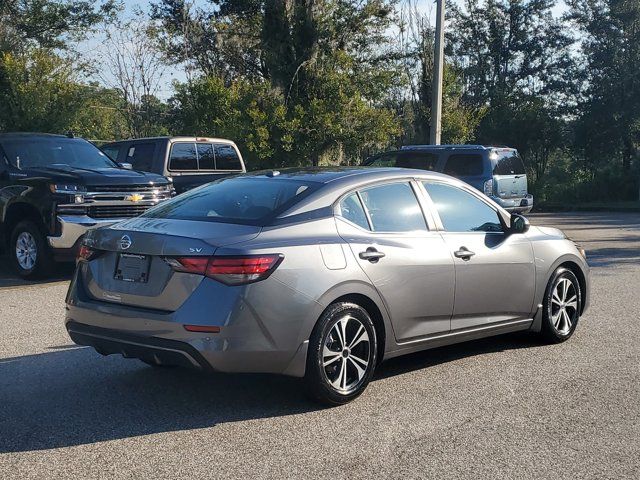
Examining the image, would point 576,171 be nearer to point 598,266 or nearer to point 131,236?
point 598,266

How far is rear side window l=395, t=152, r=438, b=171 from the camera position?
1933 cm

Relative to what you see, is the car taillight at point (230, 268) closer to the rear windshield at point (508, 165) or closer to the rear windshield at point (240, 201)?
the rear windshield at point (240, 201)

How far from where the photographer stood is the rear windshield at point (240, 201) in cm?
580

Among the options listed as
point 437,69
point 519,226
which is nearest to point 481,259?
point 519,226

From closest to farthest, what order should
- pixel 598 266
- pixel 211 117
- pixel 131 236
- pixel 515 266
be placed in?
pixel 131 236 < pixel 515 266 < pixel 598 266 < pixel 211 117

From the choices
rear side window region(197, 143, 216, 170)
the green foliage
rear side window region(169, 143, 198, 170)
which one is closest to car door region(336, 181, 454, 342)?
rear side window region(169, 143, 198, 170)

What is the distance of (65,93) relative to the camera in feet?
72.7

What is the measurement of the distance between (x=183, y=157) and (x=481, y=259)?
8941 millimetres

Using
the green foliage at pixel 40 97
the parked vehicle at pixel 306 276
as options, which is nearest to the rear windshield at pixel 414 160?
the green foliage at pixel 40 97

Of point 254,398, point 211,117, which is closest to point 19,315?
point 254,398

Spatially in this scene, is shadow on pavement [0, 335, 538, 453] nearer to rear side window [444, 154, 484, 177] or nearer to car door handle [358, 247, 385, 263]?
car door handle [358, 247, 385, 263]

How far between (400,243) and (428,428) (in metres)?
1.49

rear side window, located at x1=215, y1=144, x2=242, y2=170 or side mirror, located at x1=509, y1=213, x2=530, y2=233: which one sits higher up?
rear side window, located at x1=215, y1=144, x2=242, y2=170

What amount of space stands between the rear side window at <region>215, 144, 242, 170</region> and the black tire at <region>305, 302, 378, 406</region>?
32.3 ft
